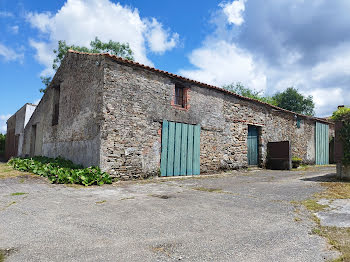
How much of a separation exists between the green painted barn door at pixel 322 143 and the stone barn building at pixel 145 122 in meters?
3.71

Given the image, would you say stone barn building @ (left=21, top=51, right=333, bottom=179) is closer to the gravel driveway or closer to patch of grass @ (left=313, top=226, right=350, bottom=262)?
the gravel driveway

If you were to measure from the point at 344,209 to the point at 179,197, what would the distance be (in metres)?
3.10

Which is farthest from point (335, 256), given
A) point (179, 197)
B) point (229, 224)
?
point (179, 197)

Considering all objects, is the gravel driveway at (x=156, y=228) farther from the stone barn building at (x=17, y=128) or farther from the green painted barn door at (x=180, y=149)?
the stone barn building at (x=17, y=128)

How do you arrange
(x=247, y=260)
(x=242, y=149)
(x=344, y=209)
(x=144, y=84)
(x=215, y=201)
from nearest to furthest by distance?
(x=247, y=260) → (x=344, y=209) → (x=215, y=201) → (x=144, y=84) → (x=242, y=149)

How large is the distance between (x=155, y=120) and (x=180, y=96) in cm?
182

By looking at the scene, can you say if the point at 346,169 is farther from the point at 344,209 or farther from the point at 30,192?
the point at 30,192

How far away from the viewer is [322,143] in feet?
52.3

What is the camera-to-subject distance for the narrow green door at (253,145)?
12211 mm

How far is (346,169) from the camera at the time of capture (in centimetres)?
755

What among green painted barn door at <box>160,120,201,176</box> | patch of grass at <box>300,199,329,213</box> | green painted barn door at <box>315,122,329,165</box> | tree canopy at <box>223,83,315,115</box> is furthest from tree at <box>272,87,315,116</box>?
patch of grass at <box>300,199,329,213</box>

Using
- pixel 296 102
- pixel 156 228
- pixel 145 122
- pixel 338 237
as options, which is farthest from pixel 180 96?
pixel 296 102

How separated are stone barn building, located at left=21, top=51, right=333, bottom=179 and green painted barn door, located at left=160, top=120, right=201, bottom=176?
38 millimetres

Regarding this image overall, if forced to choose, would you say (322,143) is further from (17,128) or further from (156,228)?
(17,128)
